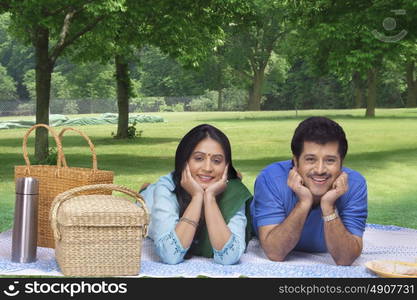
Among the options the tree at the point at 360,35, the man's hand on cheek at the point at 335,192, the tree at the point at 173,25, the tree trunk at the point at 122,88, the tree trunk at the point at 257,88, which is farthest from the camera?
the tree trunk at the point at 257,88

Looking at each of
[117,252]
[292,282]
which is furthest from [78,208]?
[292,282]

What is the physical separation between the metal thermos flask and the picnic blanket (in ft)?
0.28

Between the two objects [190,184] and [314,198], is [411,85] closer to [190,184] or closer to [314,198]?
[314,198]

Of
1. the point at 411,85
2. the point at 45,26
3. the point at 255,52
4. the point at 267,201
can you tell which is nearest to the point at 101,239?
the point at 267,201

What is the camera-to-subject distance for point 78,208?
4.86m

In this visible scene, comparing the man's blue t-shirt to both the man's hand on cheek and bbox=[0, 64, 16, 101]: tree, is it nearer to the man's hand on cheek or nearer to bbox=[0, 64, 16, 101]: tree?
the man's hand on cheek

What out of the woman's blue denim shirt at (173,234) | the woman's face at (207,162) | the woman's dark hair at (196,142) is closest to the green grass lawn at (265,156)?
the woman's blue denim shirt at (173,234)

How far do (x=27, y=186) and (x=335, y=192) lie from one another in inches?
82.1

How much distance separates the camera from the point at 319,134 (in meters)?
4.86

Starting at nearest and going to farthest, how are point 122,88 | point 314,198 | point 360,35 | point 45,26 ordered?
point 314,198, point 45,26, point 360,35, point 122,88

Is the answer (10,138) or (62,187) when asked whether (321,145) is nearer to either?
(62,187)

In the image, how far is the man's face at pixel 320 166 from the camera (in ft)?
15.8

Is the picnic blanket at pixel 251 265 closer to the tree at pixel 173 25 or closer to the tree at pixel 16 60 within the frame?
the tree at pixel 173 25

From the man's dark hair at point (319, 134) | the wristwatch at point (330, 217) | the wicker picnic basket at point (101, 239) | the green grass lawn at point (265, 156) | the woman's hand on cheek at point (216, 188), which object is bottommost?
the green grass lawn at point (265, 156)
